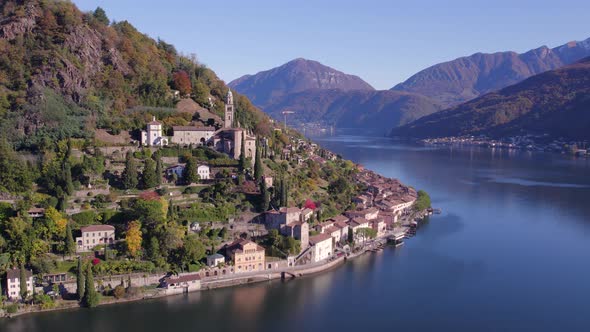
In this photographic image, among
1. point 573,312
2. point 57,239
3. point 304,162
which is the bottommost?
point 573,312

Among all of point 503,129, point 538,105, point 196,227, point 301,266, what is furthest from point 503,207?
point 538,105

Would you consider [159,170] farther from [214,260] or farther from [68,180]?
[214,260]

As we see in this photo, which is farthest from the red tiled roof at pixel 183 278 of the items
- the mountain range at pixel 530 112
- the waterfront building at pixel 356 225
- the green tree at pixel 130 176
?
the mountain range at pixel 530 112

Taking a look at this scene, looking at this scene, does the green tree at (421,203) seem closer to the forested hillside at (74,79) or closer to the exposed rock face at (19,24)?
the forested hillside at (74,79)

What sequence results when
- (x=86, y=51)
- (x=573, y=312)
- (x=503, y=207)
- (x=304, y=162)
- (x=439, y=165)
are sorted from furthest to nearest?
(x=439, y=165)
(x=503, y=207)
(x=304, y=162)
(x=86, y=51)
(x=573, y=312)

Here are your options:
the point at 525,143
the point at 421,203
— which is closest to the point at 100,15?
the point at 421,203

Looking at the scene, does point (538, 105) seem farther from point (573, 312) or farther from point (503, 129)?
point (573, 312)
